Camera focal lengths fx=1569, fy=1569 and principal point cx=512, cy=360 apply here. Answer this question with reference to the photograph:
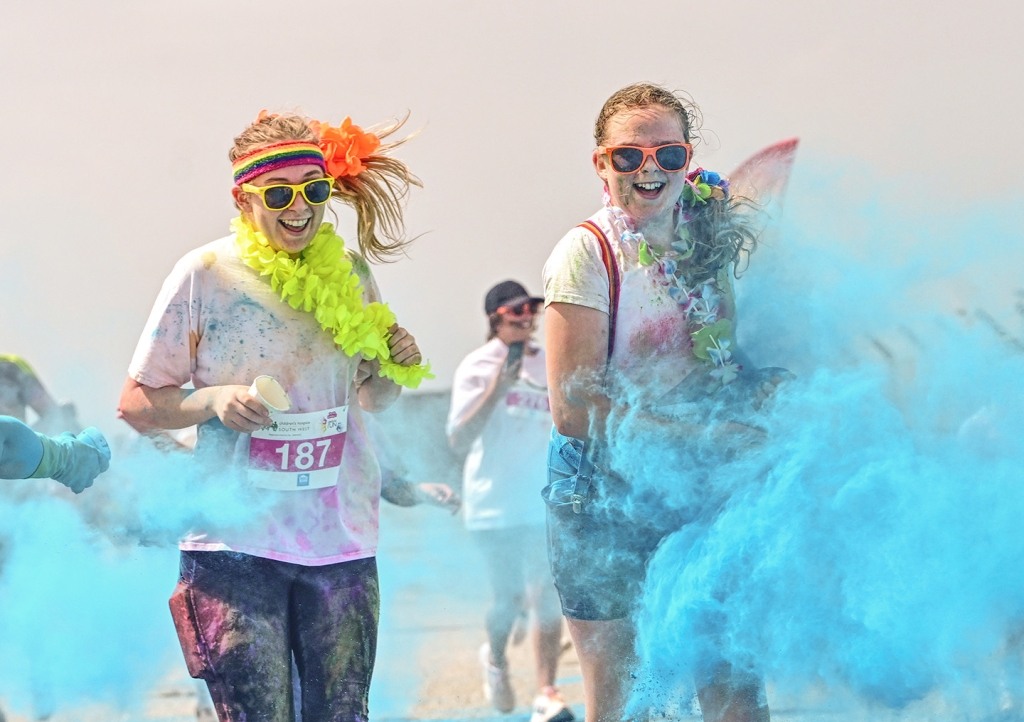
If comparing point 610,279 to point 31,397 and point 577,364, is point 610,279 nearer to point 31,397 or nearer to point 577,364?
point 577,364

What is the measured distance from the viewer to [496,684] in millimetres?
→ 6191

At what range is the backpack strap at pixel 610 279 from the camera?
145 inches

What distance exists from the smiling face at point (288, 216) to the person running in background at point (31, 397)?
53.7 inches

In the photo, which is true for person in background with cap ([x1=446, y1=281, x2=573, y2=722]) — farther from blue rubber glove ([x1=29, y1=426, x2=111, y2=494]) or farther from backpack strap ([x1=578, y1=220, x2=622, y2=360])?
backpack strap ([x1=578, y1=220, x2=622, y2=360])

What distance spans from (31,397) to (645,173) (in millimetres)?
2362

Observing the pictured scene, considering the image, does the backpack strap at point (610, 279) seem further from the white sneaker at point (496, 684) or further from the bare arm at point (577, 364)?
the white sneaker at point (496, 684)

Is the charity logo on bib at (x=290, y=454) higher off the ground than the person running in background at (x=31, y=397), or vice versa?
the person running in background at (x=31, y=397)

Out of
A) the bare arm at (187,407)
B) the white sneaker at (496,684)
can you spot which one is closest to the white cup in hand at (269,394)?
the bare arm at (187,407)

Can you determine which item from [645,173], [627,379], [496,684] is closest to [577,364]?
[627,379]

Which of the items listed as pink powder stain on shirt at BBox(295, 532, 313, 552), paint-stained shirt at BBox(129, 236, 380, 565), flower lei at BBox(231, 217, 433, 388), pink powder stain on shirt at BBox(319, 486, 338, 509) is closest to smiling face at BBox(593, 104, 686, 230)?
flower lei at BBox(231, 217, 433, 388)

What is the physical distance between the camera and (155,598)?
455 centimetres

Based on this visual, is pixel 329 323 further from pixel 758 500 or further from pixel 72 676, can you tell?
pixel 72 676

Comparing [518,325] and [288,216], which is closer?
[288,216]

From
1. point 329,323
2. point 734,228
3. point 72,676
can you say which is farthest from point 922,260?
point 72,676
